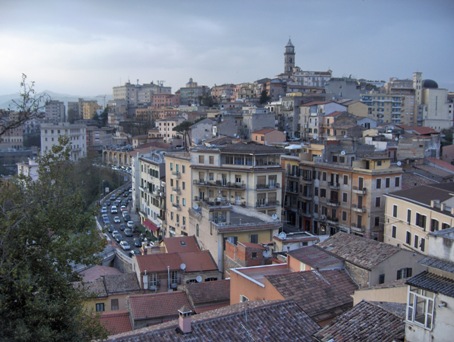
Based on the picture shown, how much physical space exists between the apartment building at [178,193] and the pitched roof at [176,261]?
467 inches

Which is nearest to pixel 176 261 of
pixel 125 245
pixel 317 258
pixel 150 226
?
pixel 317 258

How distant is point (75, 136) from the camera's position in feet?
266

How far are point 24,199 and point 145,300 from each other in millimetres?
9244

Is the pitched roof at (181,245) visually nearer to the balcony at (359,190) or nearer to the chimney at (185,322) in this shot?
the balcony at (359,190)

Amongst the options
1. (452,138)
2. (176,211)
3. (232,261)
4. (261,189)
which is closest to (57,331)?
(232,261)

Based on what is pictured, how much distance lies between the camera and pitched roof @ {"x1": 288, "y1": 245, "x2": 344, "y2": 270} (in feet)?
53.7

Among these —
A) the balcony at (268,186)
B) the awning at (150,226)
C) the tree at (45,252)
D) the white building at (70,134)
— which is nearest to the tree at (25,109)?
the tree at (45,252)

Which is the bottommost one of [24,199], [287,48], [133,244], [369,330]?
[133,244]

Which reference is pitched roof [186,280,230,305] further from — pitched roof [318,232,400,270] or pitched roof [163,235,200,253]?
pitched roof [163,235,200,253]

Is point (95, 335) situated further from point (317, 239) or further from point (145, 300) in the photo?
point (317, 239)

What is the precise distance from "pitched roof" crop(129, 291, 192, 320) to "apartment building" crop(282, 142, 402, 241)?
58.9 feet

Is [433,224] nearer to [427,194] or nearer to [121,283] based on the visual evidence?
[427,194]

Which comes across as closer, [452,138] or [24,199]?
[24,199]

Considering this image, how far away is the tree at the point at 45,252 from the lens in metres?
7.99
